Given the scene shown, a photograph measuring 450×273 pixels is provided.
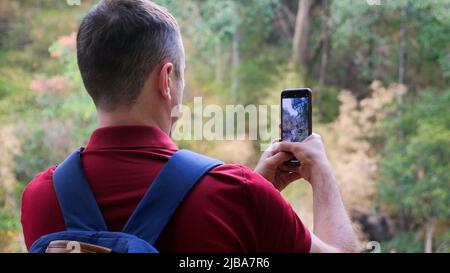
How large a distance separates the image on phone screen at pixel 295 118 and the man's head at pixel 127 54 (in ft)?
0.85

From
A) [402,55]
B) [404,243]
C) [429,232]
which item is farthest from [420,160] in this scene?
[402,55]

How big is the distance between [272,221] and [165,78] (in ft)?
0.62

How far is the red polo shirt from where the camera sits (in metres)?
0.60

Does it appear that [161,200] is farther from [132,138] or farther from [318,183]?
[318,183]

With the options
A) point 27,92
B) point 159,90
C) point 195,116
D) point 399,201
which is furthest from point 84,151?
point 399,201

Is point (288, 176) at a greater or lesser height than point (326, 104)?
greater

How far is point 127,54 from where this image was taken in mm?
643

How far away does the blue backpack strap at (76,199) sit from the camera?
2.00 feet

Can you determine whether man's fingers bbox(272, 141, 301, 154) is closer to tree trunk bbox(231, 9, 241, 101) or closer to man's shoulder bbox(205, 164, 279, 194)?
man's shoulder bbox(205, 164, 279, 194)

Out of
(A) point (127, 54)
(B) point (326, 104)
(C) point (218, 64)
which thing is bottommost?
(B) point (326, 104)

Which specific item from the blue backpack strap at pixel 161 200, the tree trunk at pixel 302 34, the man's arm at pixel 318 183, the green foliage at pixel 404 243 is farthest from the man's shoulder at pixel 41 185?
the tree trunk at pixel 302 34

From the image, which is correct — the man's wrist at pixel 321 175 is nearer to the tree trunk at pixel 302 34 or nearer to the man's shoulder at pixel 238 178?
the man's shoulder at pixel 238 178

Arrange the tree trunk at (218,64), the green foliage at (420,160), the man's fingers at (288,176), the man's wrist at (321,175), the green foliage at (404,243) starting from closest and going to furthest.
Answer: the man's wrist at (321,175)
the man's fingers at (288,176)
the green foliage at (420,160)
the green foliage at (404,243)
the tree trunk at (218,64)

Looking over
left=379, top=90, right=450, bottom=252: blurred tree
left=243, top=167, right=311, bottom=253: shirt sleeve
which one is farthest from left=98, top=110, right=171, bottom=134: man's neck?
left=379, top=90, right=450, bottom=252: blurred tree
